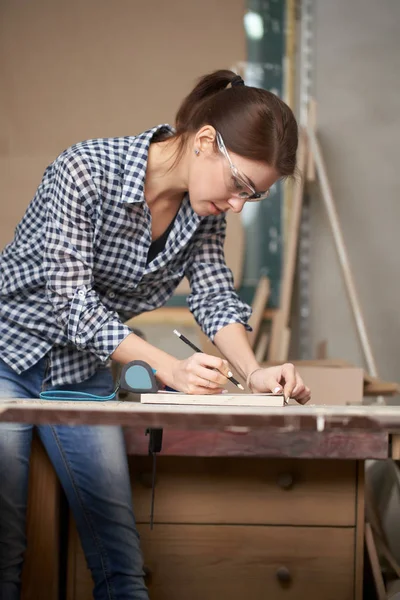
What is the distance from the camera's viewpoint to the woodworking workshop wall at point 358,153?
3512mm

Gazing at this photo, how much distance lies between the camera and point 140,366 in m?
1.29

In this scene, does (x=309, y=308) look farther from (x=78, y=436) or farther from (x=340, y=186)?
(x=78, y=436)

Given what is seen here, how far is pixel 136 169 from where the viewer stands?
1.56 meters

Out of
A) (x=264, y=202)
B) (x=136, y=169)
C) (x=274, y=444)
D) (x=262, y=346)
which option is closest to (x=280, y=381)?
(x=274, y=444)

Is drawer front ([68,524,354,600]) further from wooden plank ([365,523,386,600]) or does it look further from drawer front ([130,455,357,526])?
wooden plank ([365,523,386,600])

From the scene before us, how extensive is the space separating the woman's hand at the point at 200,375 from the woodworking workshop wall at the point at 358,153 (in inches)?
89.1

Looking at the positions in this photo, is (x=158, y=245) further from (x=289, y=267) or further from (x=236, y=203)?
(x=289, y=267)

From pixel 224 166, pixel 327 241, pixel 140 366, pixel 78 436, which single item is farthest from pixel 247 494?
pixel 327 241

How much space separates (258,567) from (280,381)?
500 mm

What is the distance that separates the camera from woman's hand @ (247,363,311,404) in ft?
4.74

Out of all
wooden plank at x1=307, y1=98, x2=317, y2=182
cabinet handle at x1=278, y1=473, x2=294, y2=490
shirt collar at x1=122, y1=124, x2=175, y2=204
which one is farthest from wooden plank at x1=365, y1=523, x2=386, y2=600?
wooden plank at x1=307, y1=98, x2=317, y2=182

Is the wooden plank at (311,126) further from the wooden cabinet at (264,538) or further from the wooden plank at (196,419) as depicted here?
the wooden plank at (196,419)

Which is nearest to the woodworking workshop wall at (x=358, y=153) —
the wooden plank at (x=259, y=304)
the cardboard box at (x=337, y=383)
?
the wooden plank at (x=259, y=304)

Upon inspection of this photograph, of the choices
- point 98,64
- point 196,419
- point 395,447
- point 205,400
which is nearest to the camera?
point 196,419
